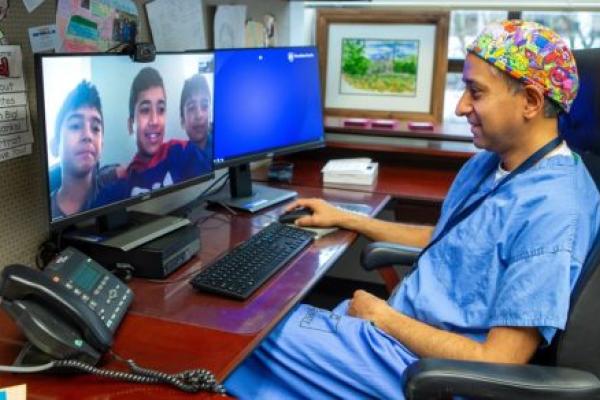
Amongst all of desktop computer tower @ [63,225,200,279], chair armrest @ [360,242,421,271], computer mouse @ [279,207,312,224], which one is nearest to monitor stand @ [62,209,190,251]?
desktop computer tower @ [63,225,200,279]

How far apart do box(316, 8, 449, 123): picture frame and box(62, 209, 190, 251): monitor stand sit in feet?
4.43

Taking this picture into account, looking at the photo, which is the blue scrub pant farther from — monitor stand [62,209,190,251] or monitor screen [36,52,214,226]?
monitor screen [36,52,214,226]

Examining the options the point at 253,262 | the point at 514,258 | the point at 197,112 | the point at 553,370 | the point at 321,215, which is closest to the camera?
the point at 553,370

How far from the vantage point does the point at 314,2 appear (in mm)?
2885

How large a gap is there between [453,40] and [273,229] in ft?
4.77

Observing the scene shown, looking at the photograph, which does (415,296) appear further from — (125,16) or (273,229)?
(125,16)

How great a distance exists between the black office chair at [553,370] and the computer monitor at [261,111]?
976mm

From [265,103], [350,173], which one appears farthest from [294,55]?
[350,173]

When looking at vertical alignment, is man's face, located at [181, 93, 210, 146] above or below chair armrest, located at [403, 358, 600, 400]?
above

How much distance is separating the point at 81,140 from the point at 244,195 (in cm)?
81

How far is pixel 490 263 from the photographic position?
1.29m

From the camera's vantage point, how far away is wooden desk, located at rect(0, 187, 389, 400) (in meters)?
0.99

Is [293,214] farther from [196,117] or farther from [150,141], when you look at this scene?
[150,141]

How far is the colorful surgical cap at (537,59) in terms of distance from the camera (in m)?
1.26
